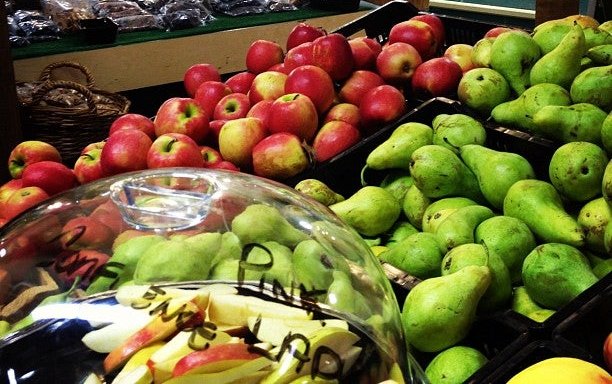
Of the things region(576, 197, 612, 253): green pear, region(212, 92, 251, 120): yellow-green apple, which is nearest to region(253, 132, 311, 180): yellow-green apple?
region(212, 92, 251, 120): yellow-green apple

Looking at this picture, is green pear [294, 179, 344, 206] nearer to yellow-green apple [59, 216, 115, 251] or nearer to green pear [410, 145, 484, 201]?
green pear [410, 145, 484, 201]

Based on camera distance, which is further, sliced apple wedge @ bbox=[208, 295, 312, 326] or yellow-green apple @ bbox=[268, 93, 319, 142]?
yellow-green apple @ bbox=[268, 93, 319, 142]

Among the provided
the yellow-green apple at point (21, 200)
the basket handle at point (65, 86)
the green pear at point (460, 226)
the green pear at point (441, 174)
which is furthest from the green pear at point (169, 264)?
the basket handle at point (65, 86)

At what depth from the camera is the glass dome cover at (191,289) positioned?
1.94 ft

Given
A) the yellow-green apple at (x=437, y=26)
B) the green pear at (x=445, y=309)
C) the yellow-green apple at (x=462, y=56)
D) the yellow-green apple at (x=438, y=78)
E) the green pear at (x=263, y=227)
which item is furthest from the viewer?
the yellow-green apple at (x=437, y=26)

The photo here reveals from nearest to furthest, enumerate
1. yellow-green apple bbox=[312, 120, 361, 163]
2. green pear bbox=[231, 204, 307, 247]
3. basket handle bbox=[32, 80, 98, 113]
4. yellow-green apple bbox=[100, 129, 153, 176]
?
1. green pear bbox=[231, 204, 307, 247]
2. yellow-green apple bbox=[100, 129, 153, 176]
3. yellow-green apple bbox=[312, 120, 361, 163]
4. basket handle bbox=[32, 80, 98, 113]

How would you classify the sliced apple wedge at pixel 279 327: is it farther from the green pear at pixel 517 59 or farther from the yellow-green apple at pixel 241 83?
the yellow-green apple at pixel 241 83

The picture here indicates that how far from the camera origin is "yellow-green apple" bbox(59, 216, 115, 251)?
0.69 meters

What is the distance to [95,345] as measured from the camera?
0.61 metres

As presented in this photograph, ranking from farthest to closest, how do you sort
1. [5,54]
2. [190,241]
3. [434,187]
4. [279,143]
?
[5,54]
[279,143]
[434,187]
[190,241]

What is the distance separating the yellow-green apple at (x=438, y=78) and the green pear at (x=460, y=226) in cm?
54

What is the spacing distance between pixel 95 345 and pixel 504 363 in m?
0.44

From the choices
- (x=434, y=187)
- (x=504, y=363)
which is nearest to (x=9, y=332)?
(x=504, y=363)

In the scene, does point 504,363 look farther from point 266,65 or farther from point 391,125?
point 266,65
